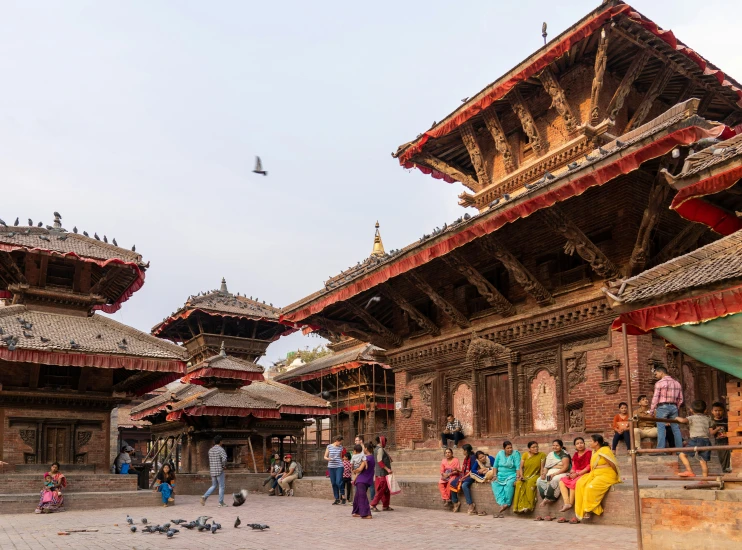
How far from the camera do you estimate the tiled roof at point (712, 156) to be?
834 cm

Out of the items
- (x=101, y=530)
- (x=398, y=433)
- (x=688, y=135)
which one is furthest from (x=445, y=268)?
(x=101, y=530)

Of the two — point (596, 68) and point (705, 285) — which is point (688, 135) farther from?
point (596, 68)

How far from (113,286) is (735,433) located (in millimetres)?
19474

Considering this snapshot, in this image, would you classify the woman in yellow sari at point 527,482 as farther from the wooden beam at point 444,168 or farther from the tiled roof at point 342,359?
the tiled roof at point 342,359

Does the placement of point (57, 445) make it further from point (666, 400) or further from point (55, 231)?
point (666, 400)

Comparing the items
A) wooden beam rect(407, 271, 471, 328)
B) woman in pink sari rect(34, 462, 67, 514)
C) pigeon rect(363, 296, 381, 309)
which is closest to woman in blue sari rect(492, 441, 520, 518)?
wooden beam rect(407, 271, 471, 328)

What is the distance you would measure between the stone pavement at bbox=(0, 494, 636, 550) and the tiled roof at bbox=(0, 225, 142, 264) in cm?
821

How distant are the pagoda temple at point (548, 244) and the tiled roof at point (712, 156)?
0.79 meters

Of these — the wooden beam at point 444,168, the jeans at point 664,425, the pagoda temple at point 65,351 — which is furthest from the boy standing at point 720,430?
the pagoda temple at point 65,351

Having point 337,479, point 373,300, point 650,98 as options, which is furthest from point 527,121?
point 337,479

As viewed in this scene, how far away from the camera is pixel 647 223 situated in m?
12.6

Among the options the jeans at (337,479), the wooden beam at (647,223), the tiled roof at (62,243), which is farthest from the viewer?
the tiled roof at (62,243)

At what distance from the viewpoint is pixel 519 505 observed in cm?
1172

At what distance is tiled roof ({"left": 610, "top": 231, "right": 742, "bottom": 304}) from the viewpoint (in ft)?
24.1
